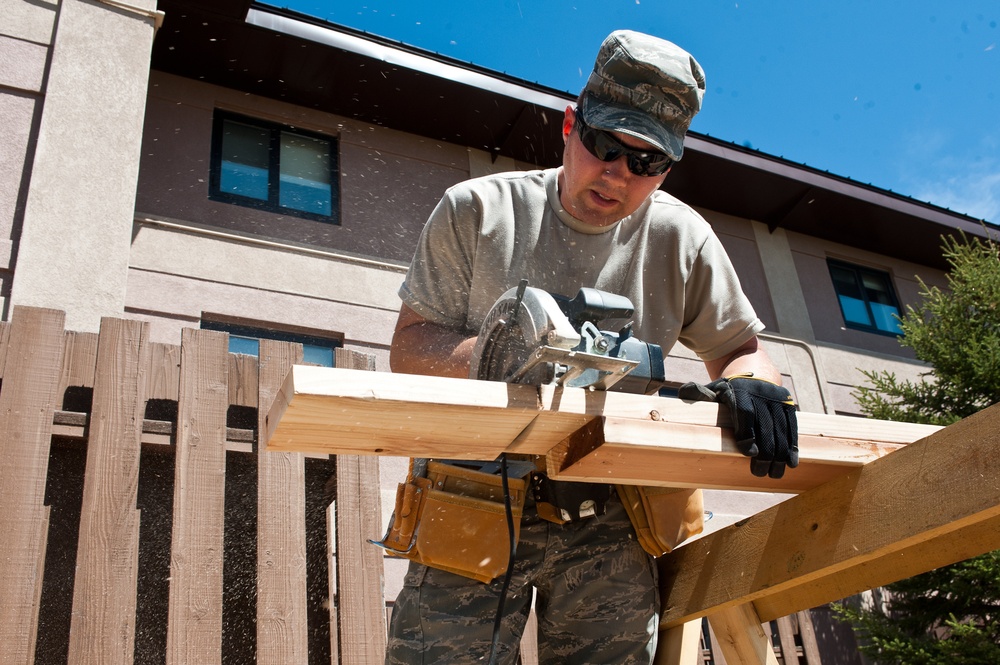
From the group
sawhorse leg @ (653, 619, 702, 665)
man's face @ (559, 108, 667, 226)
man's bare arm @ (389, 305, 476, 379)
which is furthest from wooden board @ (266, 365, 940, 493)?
man's face @ (559, 108, 667, 226)

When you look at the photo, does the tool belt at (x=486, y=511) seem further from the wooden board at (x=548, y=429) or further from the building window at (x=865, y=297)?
the building window at (x=865, y=297)

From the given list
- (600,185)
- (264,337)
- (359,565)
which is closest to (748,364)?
(600,185)

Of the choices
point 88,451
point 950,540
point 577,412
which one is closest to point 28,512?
point 88,451

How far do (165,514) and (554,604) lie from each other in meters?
1.89

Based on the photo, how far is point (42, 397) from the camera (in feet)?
10.3

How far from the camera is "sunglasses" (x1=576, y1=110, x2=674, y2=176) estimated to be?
84.7 inches

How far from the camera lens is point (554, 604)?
2.09 m

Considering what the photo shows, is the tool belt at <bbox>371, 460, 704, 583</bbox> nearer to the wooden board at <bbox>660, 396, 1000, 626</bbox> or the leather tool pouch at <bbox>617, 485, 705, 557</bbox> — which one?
the leather tool pouch at <bbox>617, 485, 705, 557</bbox>

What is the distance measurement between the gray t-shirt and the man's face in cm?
4

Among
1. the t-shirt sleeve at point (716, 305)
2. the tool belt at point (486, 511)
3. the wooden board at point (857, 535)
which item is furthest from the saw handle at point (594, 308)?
the t-shirt sleeve at point (716, 305)

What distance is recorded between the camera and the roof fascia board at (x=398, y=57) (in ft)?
23.7

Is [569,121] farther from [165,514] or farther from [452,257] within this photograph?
[165,514]

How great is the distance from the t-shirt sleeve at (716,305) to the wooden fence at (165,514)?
5.56ft

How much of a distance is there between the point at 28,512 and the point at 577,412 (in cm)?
231
